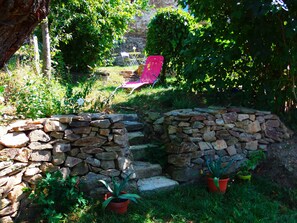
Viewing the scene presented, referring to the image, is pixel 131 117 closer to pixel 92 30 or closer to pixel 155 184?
pixel 155 184

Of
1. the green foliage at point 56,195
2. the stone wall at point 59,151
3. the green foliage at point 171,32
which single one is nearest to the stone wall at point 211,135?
the stone wall at point 59,151

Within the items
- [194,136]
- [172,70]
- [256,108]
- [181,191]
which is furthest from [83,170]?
[172,70]

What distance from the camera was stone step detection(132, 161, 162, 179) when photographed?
3.88 meters

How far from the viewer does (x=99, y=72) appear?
27.7 ft

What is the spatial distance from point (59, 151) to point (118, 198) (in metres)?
0.82

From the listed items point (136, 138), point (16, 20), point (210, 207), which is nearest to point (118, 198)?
point (210, 207)

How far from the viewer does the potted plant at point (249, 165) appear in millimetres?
4008

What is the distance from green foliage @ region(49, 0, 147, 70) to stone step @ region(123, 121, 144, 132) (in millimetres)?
3094

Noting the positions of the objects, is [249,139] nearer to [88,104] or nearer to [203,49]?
[203,49]

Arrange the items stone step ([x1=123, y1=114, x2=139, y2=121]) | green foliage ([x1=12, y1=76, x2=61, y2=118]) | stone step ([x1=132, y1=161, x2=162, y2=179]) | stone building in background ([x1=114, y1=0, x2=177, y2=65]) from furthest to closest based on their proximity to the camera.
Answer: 1. stone building in background ([x1=114, y1=0, x2=177, y2=65])
2. stone step ([x1=123, y1=114, x2=139, y2=121])
3. stone step ([x1=132, y1=161, x2=162, y2=179])
4. green foliage ([x1=12, y1=76, x2=61, y2=118])

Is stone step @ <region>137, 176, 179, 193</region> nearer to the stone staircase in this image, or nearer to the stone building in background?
the stone staircase

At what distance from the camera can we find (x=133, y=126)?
4.62 meters

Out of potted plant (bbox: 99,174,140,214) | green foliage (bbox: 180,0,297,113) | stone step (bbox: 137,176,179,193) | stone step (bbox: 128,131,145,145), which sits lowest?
stone step (bbox: 137,176,179,193)

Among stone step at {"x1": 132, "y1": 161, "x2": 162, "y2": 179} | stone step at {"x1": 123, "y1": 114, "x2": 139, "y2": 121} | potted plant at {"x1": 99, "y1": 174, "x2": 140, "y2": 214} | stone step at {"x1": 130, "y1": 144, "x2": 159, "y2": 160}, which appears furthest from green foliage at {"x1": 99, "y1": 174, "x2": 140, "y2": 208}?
stone step at {"x1": 123, "y1": 114, "x2": 139, "y2": 121}
